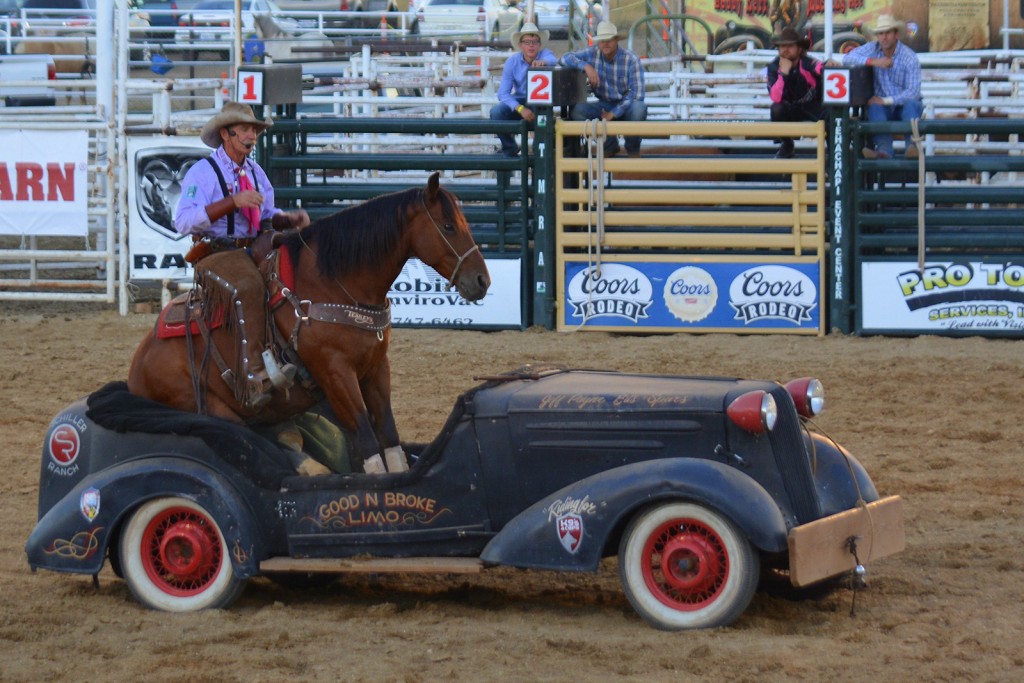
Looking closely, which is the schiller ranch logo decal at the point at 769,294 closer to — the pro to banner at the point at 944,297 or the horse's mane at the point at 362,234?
the pro to banner at the point at 944,297

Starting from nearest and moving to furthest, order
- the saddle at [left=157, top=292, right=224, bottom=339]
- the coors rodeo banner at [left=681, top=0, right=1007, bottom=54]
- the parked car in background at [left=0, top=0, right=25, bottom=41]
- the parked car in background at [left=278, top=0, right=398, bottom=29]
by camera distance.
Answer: the saddle at [left=157, top=292, right=224, bottom=339] → the parked car in background at [left=0, top=0, right=25, bottom=41] → the coors rodeo banner at [left=681, top=0, right=1007, bottom=54] → the parked car in background at [left=278, top=0, right=398, bottom=29]

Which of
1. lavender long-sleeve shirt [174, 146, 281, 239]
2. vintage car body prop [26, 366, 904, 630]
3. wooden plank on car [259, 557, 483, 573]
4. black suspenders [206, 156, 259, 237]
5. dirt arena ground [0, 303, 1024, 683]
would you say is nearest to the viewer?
dirt arena ground [0, 303, 1024, 683]

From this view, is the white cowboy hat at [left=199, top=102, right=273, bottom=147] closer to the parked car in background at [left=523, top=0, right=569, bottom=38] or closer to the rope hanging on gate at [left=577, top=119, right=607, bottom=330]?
the rope hanging on gate at [left=577, top=119, right=607, bottom=330]

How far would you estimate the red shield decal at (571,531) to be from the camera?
4727mm

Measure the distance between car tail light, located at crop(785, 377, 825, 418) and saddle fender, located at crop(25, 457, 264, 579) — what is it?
76.3 inches

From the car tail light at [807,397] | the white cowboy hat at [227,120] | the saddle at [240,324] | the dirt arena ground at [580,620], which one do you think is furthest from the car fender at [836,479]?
the white cowboy hat at [227,120]

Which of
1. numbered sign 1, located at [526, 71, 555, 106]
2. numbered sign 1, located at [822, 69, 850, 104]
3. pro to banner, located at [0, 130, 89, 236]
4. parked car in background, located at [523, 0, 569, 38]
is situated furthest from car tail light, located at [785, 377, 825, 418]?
parked car in background, located at [523, 0, 569, 38]

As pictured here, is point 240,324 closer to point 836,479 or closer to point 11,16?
point 836,479

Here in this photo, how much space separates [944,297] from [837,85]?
1792mm

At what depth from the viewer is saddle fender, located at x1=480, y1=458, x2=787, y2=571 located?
455cm

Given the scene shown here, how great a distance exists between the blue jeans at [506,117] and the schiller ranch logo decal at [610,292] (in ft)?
4.04

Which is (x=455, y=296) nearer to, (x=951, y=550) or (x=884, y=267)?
(x=884, y=267)

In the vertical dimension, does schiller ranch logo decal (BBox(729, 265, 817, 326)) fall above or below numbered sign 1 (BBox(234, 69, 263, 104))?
below

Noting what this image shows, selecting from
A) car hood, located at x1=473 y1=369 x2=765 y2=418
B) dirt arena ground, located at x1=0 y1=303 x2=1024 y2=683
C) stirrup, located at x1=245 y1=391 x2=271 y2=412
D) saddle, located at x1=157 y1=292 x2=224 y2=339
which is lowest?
dirt arena ground, located at x1=0 y1=303 x2=1024 y2=683
